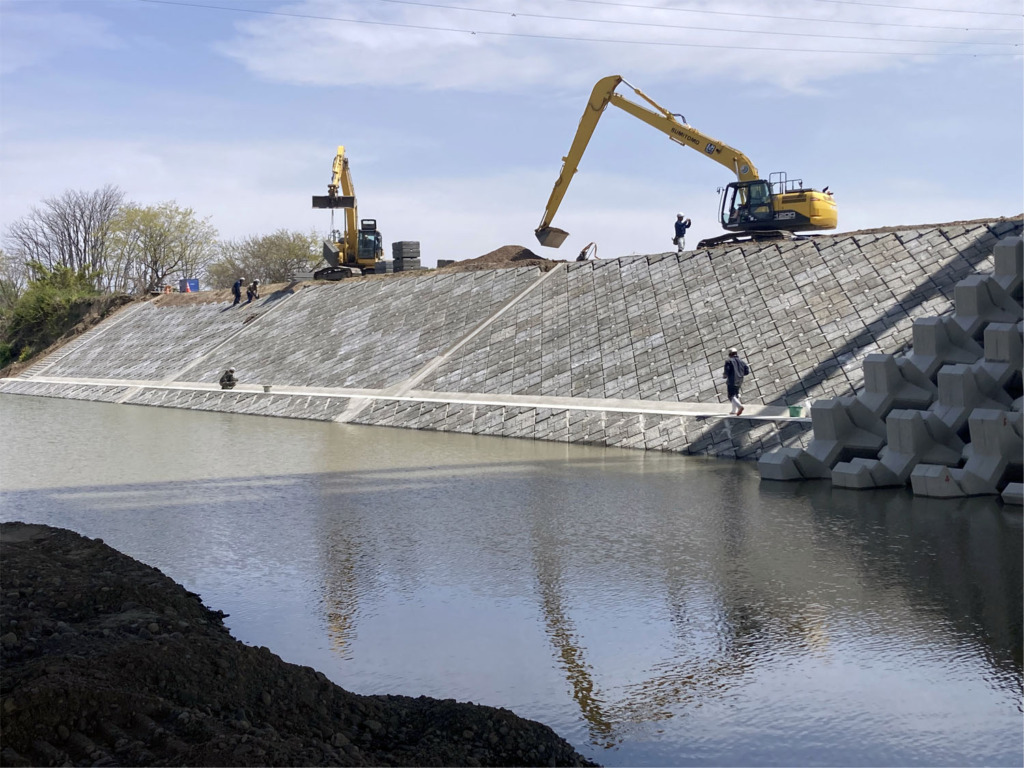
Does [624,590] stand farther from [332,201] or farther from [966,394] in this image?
[332,201]

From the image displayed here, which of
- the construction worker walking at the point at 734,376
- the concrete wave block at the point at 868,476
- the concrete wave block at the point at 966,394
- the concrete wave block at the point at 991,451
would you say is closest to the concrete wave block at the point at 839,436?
the concrete wave block at the point at 868,476

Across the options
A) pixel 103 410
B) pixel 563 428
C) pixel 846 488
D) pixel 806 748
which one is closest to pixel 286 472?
pixel 563 428

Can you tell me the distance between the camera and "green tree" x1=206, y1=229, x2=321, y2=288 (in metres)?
84.6

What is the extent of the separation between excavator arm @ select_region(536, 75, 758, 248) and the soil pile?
100 ft

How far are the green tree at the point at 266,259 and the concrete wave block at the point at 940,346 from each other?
7274 centimetres

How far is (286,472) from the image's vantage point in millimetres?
18344

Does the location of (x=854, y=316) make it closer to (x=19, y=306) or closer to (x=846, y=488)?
(x=846, y=488)

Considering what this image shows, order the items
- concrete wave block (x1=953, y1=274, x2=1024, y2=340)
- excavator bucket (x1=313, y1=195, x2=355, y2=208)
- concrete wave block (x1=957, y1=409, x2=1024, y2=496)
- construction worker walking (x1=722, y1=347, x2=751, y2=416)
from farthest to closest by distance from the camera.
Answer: excavator bucket (x1=313, y1=195, x2=355, y2=208), construction worker walking (x1=722, y1=347, x2=751, y2=416), concrete wave block (x1=953, y1=274, x2=1024, y2=340), concrete wave block (x1=957, y1=409, x2=1024, y2=496)

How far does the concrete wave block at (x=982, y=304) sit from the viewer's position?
51.6 feet

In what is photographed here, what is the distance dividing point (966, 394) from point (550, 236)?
84.8ft

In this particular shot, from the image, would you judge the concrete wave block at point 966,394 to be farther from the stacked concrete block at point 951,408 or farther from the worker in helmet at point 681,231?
the worker in helmet at point 681,231

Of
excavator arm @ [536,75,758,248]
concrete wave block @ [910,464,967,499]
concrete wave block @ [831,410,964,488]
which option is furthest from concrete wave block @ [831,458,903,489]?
excavator arm @ [536,75,758,248]

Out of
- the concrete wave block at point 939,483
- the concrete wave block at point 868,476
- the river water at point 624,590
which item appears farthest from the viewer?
the concrete wave block at point 868,476

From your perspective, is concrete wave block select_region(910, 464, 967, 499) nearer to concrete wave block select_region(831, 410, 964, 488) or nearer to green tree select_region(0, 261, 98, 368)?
concrete wave block select_region(831, 410, 964, 488)
